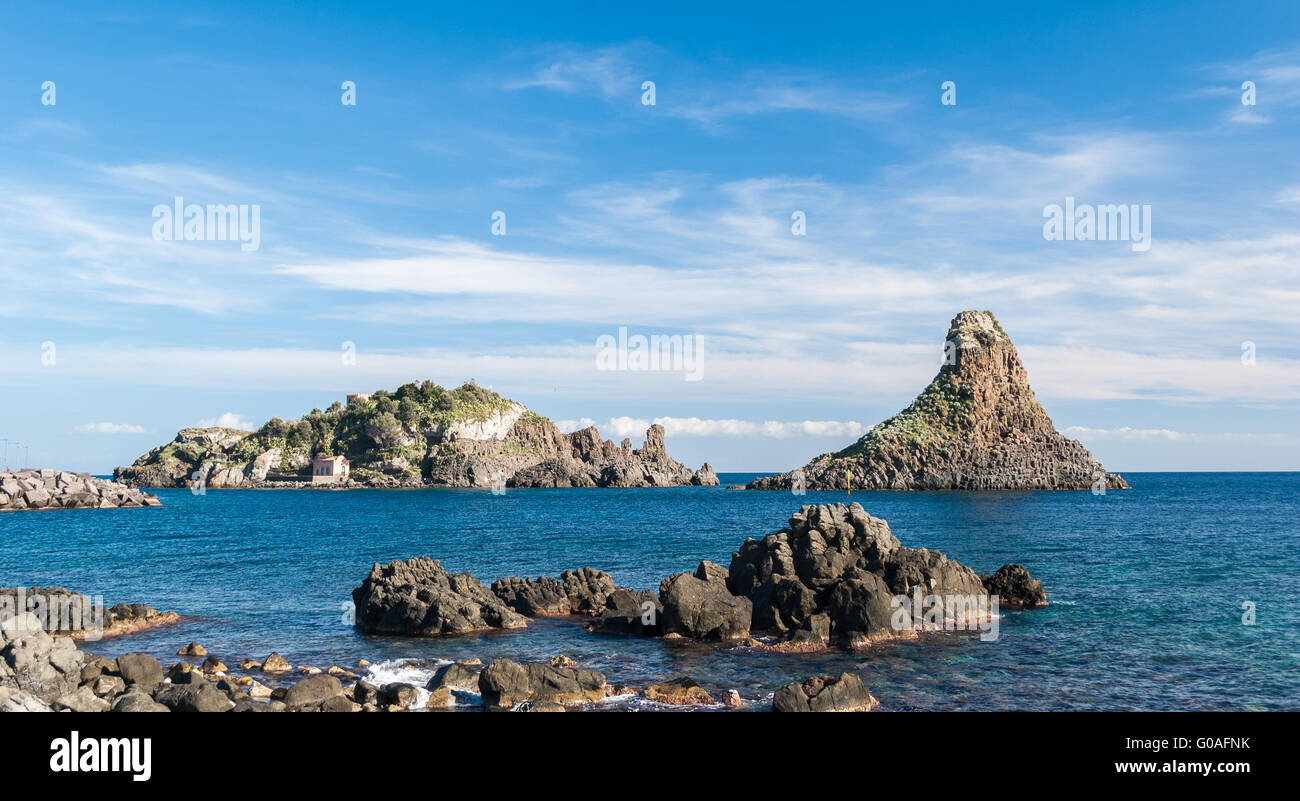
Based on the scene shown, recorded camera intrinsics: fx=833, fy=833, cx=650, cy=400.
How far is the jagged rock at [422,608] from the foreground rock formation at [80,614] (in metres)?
9.29

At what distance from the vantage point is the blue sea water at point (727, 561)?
2844 centimetres

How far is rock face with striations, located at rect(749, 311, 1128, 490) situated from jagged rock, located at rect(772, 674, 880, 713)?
524ft

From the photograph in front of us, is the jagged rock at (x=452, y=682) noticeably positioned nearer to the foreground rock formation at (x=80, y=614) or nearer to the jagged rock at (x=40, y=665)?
the jagged rock at (x=40, y=665)

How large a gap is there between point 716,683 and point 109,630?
27.6 m

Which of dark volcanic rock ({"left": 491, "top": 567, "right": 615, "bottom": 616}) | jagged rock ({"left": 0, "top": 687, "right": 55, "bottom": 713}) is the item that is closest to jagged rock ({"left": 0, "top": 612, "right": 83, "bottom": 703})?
jagged rock ({"left": 0, "top": 687, "right": 55, "bottom": 713})

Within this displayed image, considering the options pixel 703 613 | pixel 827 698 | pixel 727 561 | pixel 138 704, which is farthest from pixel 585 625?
pixel 727 561

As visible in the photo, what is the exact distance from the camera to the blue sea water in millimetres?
28438

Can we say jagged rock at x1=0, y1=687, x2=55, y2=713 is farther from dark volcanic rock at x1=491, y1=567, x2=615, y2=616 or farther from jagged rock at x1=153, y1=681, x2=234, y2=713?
dark volcanic rock at x1=491, y1=567, x2=615, y2=616

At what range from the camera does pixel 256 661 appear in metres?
30.7

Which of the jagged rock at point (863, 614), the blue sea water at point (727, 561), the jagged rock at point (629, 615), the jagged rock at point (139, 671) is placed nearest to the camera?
the jagged rock at point (139, 671)

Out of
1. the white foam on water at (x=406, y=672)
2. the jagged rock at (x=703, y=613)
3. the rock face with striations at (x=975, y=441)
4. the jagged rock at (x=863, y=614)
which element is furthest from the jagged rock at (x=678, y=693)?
the rock face with striations at (x=975, y=441)

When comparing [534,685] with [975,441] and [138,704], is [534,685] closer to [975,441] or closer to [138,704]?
[138,704]

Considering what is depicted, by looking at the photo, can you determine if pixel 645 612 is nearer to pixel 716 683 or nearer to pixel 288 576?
pixel 716 683
